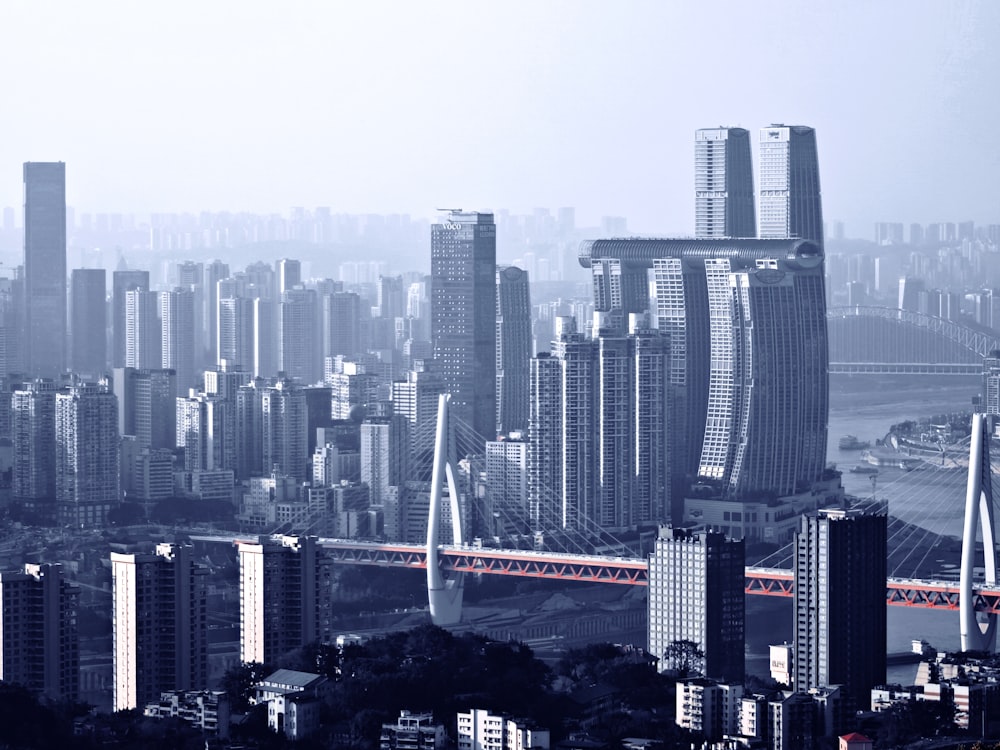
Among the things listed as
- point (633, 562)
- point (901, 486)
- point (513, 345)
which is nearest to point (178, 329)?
point (513, 345)

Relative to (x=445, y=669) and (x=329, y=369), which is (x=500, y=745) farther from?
(x=329, y=369)

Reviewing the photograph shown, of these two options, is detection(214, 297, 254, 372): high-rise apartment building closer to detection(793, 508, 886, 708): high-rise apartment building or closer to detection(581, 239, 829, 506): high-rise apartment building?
detection(581, 239, 829, 506): high-rise apartment building

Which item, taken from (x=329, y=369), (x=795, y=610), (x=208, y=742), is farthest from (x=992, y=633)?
(x=329, y=369)

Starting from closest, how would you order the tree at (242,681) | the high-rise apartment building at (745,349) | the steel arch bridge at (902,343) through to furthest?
1. the tree at (242,681)
2. the high-rise apartment building at (745,349)
3. the steel arch bridge at (902,343)

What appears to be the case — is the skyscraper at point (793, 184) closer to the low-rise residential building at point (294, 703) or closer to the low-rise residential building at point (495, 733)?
the low-rise residential building at point (294, 703)

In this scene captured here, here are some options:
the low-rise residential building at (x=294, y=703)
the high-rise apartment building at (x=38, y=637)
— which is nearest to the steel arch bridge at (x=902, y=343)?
the high-rise apartment building at (x=38, y=637)

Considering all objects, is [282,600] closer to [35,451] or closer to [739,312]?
[35,451]
